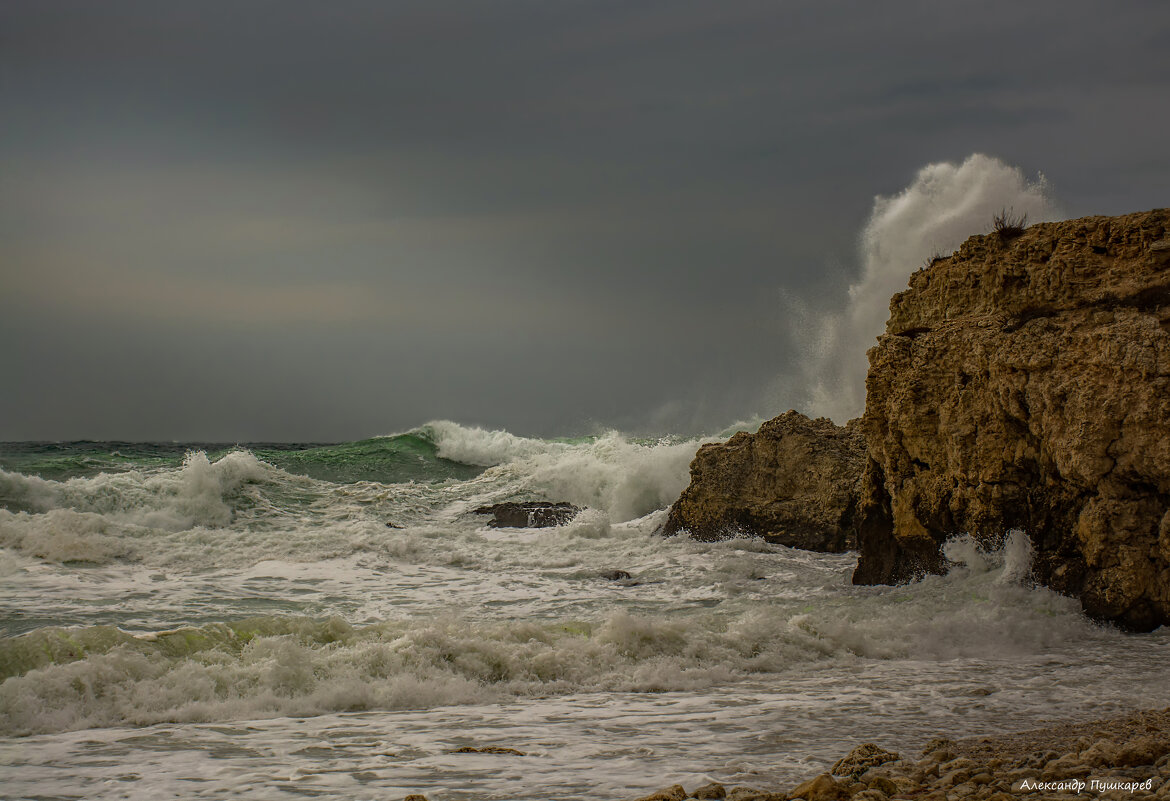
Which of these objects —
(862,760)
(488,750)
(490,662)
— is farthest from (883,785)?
(490,662)

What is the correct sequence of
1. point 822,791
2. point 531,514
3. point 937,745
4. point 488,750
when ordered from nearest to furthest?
1. point 822,791
2. point 937,745
3. point 488,750
4. point 531,514

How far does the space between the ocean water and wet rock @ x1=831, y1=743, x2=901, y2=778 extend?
198mm

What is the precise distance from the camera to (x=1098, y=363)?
287 inches

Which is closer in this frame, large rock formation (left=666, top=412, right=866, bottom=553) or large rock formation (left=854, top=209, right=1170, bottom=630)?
large rock formation (left=854, top=209, right=1170, bottom=630)

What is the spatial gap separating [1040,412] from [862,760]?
504cm

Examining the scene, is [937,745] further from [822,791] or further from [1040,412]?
[1040,412]

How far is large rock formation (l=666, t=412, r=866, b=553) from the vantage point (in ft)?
38.4

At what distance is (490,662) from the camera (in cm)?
644

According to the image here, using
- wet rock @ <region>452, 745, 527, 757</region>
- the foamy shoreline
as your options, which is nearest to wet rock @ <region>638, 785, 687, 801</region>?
the foamy shoreline

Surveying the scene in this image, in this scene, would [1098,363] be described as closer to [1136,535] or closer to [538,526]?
[1136,535]

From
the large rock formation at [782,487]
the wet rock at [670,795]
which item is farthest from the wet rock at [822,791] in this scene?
the large rock formation at [782,487]

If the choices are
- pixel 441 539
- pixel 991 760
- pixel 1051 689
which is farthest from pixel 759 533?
pixel 991 760

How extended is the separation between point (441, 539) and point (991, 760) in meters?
10.7

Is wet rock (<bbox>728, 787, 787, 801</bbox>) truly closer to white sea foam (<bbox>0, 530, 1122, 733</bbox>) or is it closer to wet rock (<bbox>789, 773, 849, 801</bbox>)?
wet rock (<bbox>789, 773, 849, 801</bbox>)
